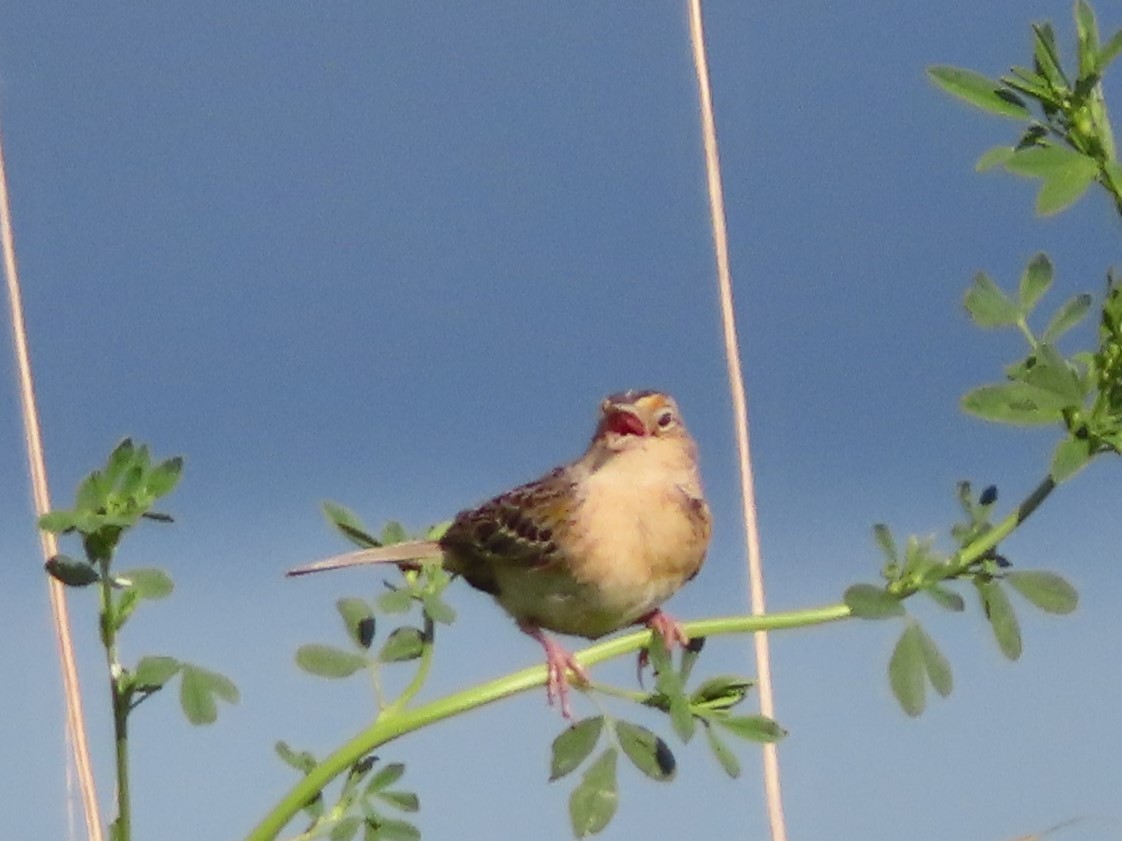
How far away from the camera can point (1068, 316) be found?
1.32 m

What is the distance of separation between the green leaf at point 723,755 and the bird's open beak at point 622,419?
88 centimetres

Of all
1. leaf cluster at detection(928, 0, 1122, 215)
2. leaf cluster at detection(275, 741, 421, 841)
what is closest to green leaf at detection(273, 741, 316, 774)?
leaf cluster at detection(275, 741, 421, 841)

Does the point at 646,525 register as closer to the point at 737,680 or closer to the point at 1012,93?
the point at 737,680

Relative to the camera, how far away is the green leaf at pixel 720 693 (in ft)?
3.97

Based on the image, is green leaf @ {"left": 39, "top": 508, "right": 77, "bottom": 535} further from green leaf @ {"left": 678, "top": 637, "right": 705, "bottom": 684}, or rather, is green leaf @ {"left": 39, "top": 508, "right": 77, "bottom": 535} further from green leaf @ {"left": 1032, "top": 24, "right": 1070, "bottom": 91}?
green leaf @ {"left": 1032, "top": 24, "right": 1070, "bottom": 91}

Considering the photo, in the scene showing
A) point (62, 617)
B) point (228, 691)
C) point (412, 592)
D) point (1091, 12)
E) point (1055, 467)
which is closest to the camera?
point (1055, 467)

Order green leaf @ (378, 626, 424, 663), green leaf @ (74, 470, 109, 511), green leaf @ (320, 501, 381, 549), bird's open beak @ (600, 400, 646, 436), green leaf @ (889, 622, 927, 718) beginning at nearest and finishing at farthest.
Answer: green leaf @ (74, 470, 109, 511) < green leaf @ (889, 622, 927, 718) < green leaf @ (378, 626, 424, 663) < green leaf @ (320, 501, 381, 549) < bird's open beak @ (600, 400, 646, 436)

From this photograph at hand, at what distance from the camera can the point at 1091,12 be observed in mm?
1142

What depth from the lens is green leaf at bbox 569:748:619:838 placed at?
1.19m

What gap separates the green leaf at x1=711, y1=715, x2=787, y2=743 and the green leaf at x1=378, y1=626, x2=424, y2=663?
0.28m

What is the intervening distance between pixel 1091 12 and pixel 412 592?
0.72 m

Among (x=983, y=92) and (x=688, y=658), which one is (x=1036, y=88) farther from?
(x=688, y=658)

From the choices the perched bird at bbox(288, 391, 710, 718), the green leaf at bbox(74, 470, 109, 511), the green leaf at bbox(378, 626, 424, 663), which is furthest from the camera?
the perched bird at bbox(288, 391, 710, 718)

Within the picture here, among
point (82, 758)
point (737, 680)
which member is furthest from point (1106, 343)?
point (82, 758)
